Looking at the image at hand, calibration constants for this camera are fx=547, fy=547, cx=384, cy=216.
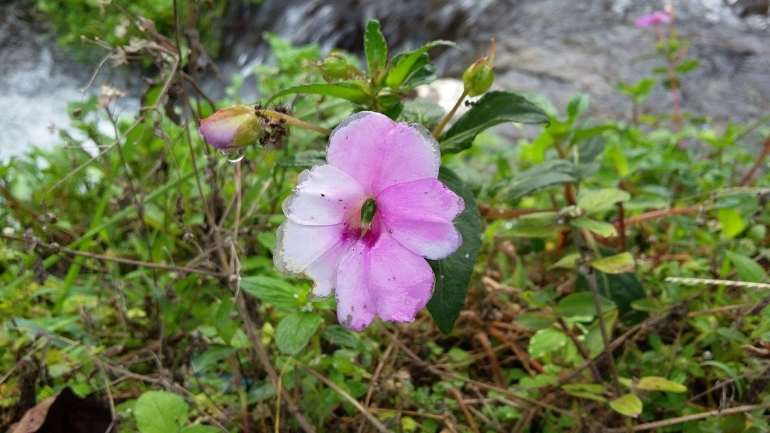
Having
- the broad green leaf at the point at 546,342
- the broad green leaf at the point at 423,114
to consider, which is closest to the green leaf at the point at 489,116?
the broad green leaf at the point at 423,114

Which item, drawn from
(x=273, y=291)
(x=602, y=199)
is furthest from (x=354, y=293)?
(x=602, y=199)

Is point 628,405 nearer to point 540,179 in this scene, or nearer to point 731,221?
point 540,179

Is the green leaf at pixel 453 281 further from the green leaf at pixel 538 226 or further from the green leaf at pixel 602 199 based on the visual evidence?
the green leaf at pixel 602 199

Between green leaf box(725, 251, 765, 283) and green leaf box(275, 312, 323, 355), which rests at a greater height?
green leaf box(275, 312, 323, 355)

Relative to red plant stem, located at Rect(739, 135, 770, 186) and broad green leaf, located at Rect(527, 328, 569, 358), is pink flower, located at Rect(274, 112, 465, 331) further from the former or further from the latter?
red plant stem, located at Rect(739, 135, 770, 186)

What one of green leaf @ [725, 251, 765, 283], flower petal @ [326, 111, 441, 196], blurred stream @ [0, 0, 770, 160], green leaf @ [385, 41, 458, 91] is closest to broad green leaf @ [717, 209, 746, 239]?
green leaf @ [725, 251, 765, 283]

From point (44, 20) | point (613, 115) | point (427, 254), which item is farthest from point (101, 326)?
point (44, 20)
